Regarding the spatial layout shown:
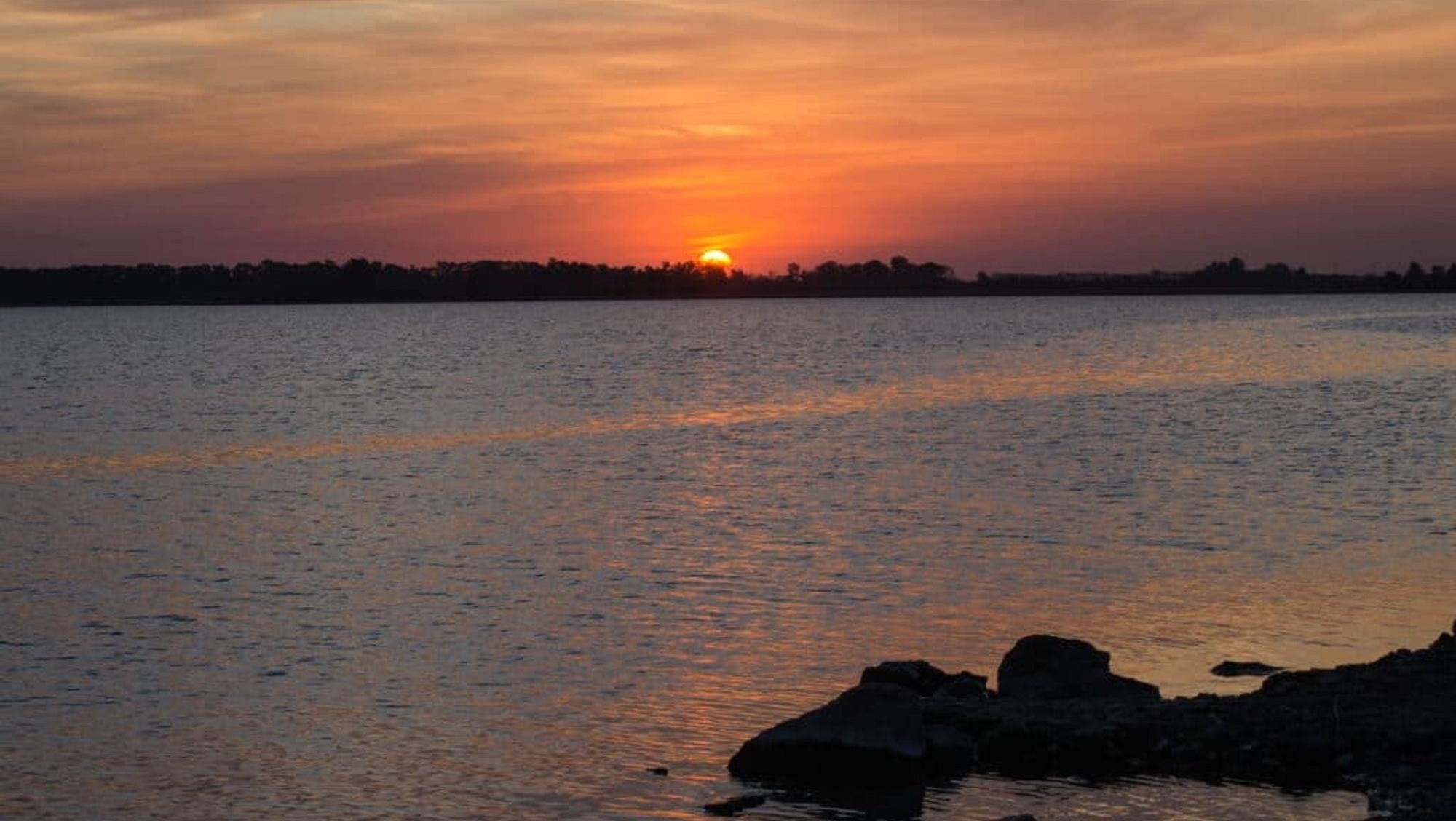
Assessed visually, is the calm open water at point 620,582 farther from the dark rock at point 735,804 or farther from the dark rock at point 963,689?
the dark rock at point 963,689

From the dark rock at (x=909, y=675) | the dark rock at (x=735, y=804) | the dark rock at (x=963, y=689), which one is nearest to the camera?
the dark rock at (x=735, y=804)

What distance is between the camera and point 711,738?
20.4 meters

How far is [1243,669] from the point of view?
2309cm

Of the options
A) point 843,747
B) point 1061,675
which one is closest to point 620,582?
point 1061,675

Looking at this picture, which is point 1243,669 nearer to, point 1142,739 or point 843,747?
point 1142,739

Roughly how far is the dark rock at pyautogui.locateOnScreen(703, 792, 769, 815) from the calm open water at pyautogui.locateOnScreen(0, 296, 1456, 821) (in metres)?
0.21

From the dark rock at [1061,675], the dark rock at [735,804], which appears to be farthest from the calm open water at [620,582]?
the dark rock at [1061,675]

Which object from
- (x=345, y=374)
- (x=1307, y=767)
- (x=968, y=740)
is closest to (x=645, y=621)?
(x=968, y=740)

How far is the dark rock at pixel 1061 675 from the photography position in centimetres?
2077

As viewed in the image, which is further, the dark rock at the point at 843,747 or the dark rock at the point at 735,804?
the dark rock at the point at 843,747

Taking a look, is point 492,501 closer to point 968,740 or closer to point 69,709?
point 69,709

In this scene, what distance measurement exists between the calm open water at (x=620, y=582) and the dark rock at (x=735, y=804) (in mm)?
210

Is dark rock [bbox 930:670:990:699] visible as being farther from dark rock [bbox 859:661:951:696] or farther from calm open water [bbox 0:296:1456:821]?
calm open water [bbox 0:296:1456:821]

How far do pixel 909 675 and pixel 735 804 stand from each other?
470 centimetres
